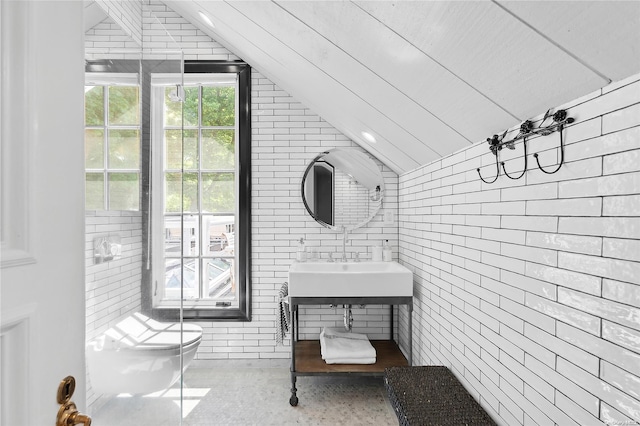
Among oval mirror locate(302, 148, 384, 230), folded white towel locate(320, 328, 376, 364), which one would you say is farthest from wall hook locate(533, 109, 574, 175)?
oval mirror locate(302, 148, 384, 230)

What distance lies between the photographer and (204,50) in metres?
3.15

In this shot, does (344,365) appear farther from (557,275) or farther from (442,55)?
(442,55)

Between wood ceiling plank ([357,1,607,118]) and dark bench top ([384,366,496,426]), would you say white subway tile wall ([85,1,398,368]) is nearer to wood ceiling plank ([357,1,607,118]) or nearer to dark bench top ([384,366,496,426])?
dark bench top ([384,366,496,426])

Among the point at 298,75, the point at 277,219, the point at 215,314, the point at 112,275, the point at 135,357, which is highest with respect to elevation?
the point at 298,75

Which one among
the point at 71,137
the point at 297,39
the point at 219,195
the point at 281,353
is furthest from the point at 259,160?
the point at 71,137

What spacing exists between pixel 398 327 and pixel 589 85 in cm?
262

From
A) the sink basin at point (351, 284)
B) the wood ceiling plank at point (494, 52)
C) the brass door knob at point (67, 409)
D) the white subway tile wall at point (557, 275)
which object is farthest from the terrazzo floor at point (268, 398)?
the wood ceiling plank at point (494, 52)

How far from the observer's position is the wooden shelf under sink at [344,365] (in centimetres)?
251

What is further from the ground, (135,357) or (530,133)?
(530,133)

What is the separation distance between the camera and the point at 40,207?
581 mm

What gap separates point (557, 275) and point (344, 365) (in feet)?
6.03

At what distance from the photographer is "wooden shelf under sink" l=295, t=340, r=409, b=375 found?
98.7 inches

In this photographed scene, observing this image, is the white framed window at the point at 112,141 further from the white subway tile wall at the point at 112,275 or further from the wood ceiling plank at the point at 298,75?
the wood ceiling plank at the point at 298,75

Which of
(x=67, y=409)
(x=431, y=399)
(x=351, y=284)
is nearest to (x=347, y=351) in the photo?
(x=351, y=284)
